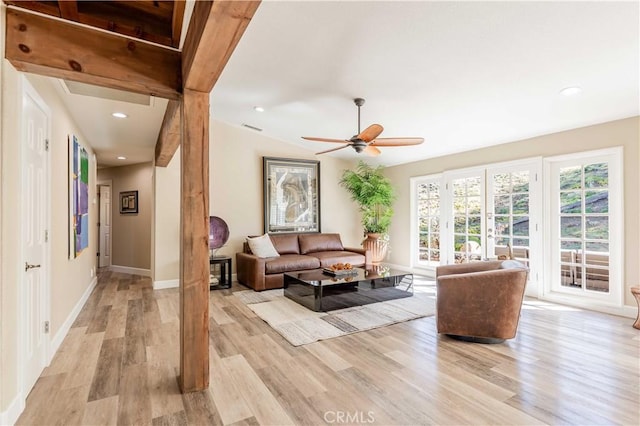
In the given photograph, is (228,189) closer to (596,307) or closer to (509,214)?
(509,214)

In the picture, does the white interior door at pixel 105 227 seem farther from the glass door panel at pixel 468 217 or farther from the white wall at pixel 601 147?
the glass door panel at pixel 468 217

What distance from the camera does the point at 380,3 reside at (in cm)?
230

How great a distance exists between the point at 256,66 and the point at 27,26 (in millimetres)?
1930

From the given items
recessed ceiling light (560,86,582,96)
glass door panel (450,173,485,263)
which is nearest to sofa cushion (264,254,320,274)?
glass door panel (450,173,485,263)

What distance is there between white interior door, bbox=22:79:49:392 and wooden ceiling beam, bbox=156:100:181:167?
93 centimetres

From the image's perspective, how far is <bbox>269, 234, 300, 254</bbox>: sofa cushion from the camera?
231 inches

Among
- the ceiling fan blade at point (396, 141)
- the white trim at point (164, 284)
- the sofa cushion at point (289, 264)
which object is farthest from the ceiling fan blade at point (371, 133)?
the white trim at point (164, 284)

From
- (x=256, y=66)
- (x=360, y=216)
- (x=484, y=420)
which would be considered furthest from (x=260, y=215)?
(x=484, y=420)

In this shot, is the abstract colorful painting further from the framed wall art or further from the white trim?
the framed wall art

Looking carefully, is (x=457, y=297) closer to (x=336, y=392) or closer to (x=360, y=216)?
(x=336, y=392)

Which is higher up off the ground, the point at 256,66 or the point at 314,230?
the point at 256,66

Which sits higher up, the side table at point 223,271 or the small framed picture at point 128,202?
the small framed picture at point 128,202

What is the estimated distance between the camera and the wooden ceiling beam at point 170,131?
2882mm

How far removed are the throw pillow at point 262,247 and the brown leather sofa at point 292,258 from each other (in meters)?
0.13
